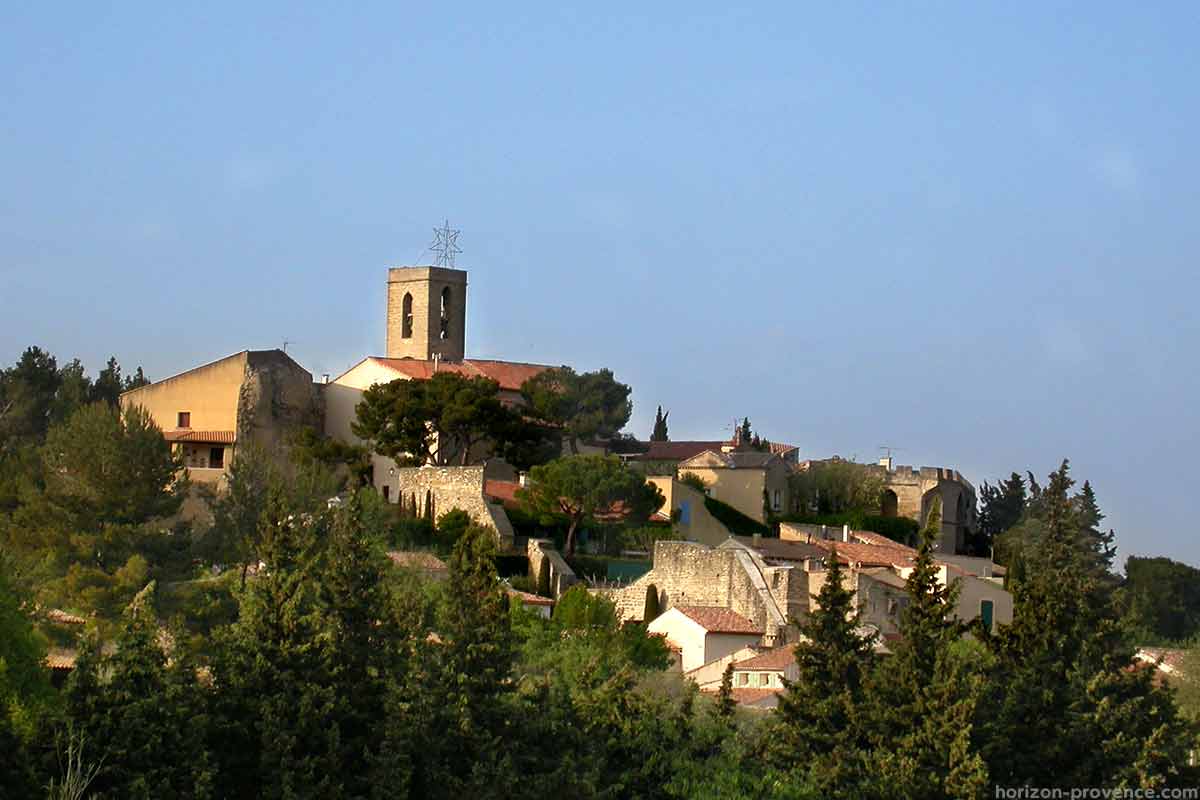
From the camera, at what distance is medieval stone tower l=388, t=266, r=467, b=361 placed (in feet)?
214

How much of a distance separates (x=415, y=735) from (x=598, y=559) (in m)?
19.9

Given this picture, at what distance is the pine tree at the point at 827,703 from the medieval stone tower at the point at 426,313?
3115 centimetres

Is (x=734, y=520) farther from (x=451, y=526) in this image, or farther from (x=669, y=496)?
(x=451, y=526)

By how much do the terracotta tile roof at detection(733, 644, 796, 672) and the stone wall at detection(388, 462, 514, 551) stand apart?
8.55 metres

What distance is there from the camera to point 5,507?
4575cm

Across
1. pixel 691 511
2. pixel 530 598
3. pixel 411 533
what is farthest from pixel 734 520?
pixel 530 598

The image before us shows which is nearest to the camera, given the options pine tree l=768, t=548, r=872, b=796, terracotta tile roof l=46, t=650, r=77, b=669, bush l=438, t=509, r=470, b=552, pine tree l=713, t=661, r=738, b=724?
pine tree l=768, t=548, r=872, b=796

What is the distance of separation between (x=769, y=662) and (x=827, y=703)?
7666 mm

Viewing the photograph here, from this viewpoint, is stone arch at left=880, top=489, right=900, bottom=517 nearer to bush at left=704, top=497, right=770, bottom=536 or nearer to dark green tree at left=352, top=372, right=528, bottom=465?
bush at left=704, top=497, right=770, bottom=536

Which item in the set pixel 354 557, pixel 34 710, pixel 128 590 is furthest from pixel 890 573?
pixel 34 710

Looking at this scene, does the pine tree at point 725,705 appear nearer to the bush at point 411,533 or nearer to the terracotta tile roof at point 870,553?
the bush at point 411,533

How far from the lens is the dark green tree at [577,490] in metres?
50.0

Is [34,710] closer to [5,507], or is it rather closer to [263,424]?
[5,507]

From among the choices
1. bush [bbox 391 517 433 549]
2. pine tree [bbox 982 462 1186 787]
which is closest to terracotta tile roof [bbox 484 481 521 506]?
bush [bbox 391 517 433 549]
